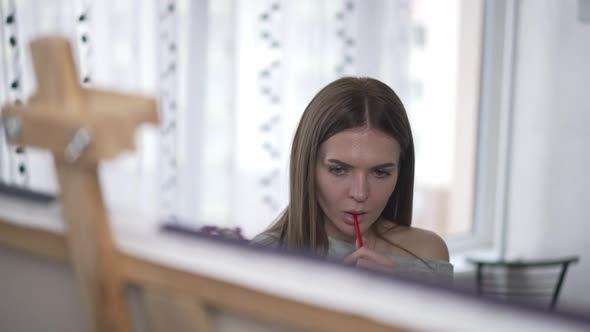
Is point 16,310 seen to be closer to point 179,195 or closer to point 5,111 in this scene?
point 5,111

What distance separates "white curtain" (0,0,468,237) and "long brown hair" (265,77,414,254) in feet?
2.58

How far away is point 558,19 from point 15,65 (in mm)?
1854

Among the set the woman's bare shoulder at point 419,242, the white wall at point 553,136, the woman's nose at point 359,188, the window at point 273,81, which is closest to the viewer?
the woman's nose at point 359,188

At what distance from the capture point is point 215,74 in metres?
2.15

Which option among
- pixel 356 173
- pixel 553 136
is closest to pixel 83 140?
pixel 356 173

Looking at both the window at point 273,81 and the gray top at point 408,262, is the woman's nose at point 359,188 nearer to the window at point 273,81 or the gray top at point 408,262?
the gray top at point 408,262

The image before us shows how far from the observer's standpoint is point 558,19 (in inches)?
98.4

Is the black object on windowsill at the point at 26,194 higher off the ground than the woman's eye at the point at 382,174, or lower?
higher

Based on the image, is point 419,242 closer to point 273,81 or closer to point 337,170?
point 337,170

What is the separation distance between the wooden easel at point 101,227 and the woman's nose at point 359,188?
1.70 ft

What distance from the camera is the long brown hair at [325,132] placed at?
3.50 feet

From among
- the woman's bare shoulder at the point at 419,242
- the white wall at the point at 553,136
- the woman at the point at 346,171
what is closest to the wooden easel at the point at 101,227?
the woman at the point at 346,171

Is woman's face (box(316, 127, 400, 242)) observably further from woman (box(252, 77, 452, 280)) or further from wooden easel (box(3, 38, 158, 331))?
wooden easel (box(3, 38, 158, 331))

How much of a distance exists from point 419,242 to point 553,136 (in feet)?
4.95
